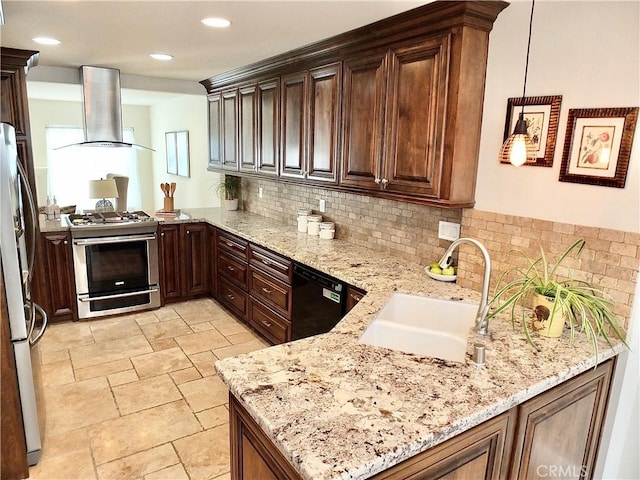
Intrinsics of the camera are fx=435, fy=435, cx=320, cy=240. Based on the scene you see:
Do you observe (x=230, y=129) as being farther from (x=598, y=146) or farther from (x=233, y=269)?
(x=598, y=146)

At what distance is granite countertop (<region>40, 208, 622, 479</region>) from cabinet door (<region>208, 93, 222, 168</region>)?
10.7ft

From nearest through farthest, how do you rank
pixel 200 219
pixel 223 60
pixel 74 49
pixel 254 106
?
pixel 74 49 → pixel 223 60 → pixel 254 106 → pixel 200 219

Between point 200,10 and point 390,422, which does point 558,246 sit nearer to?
point 390,422

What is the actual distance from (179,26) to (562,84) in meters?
2.19

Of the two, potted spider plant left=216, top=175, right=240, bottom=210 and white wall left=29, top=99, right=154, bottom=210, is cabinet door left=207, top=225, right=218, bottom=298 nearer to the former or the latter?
potted spider plant left=216, top=175, right=240, bottom=210

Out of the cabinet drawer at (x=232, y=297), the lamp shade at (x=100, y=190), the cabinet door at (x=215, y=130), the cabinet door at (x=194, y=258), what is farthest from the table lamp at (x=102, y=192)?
the cabinet drawer at (x=232, y=297)

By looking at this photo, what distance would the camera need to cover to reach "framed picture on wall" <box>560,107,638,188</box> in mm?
A: 1757

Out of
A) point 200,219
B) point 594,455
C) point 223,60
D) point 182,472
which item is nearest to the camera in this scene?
point 594,455

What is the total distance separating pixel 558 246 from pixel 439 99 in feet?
3.09

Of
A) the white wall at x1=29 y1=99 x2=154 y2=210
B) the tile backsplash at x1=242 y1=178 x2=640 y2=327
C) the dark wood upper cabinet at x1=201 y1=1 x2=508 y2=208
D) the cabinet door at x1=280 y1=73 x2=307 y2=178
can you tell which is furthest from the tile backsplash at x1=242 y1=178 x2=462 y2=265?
the white wall at x1=29 y1=99 x2=154 y2=210

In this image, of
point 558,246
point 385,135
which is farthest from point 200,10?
point 558,246

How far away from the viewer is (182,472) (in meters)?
2.28

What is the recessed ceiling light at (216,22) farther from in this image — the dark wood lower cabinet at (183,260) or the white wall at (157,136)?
the white wall at (157,136)
